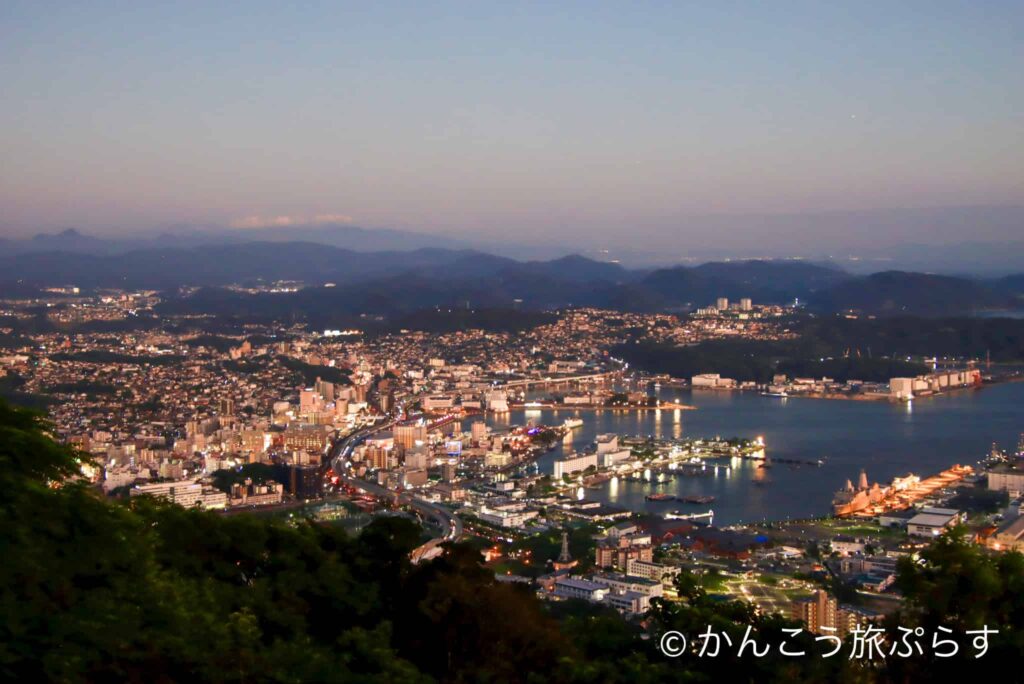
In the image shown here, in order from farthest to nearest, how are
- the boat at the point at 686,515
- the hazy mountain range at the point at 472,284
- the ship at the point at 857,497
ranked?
the hazy mountain range at the point at 472,284, the ship at the point at 857,497, the boat at the point at 686,515

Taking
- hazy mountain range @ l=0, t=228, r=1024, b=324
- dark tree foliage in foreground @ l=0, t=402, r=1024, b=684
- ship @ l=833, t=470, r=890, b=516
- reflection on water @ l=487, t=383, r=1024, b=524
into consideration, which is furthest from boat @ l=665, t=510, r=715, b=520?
hazy mountain range @ l=0, t=228, r=1024, b=324

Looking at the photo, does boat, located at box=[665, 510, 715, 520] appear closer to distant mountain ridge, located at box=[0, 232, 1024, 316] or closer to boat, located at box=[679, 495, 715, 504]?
boat, located at box=[679, 495, 715, 504]

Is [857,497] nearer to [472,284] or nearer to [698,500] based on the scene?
[698,500]

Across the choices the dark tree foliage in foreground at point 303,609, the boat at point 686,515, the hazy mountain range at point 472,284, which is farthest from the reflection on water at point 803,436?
the hazy mountain range at point 472,284

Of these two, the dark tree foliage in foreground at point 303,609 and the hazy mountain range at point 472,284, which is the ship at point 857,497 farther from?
the hazy mountain range at point 472,284

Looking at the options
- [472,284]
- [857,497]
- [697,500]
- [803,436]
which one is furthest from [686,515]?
[472,284]

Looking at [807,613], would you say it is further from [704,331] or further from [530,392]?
[704,331]
